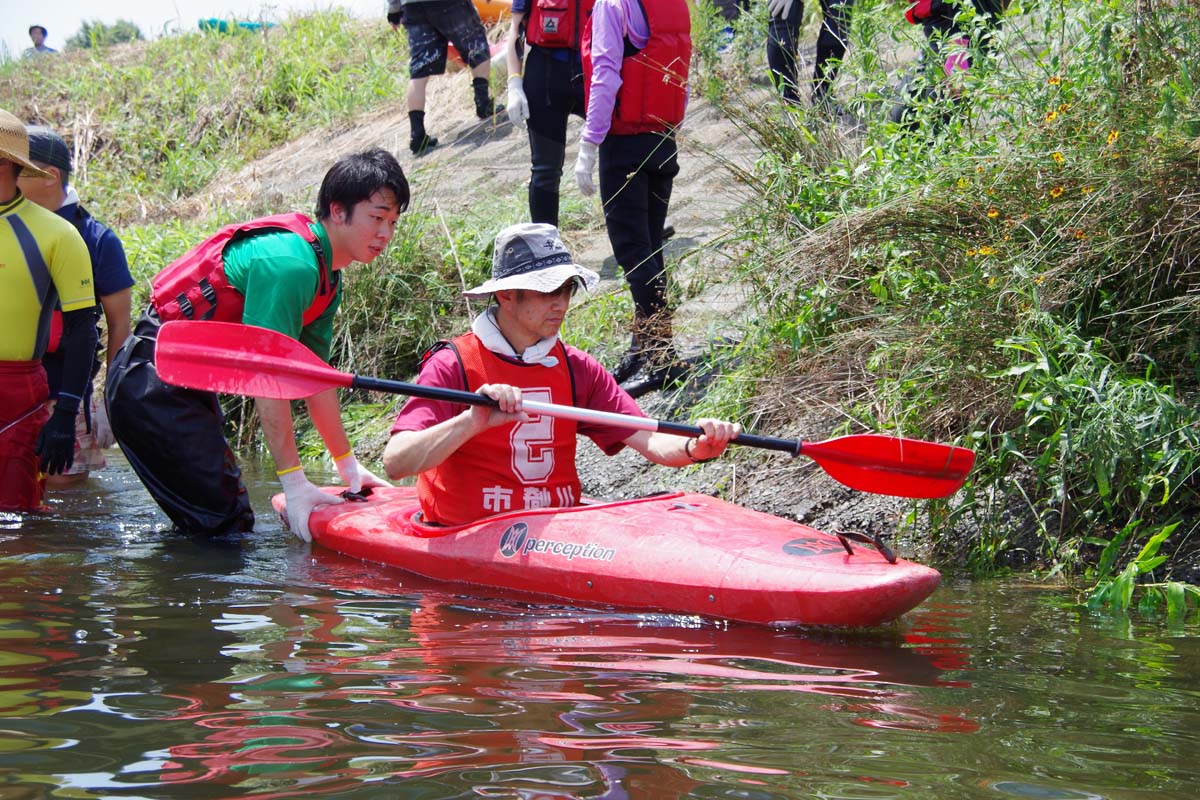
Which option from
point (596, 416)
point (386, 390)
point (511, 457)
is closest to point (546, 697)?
point (596, 416)

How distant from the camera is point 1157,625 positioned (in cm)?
345

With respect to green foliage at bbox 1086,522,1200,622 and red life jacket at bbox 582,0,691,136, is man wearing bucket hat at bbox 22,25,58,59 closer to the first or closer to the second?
red life jacket at bbox 582,0,691,136

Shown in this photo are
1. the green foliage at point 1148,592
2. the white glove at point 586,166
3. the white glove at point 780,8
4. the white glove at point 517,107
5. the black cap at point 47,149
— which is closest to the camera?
the green foliage at point 1148,592

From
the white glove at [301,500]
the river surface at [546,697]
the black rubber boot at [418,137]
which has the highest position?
the black rubber boot at [418,137]

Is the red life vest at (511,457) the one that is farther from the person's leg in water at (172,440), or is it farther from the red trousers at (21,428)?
the red trousers at (21,428)

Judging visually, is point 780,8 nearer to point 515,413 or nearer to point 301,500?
point 301,500

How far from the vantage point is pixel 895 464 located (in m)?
3.97

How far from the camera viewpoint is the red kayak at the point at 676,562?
338 cm

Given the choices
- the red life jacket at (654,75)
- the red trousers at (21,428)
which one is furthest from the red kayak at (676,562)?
the red life jacket at (654,75)

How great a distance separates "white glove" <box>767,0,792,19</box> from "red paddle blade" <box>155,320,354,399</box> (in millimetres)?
3950

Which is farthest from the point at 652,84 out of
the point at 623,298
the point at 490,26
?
the point at 490,26

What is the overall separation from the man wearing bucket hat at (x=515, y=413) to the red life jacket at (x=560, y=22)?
2.17 meters

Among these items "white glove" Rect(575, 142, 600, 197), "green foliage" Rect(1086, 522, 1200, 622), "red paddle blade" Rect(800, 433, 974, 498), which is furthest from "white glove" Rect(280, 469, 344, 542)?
"green foliage" Rect(1086, 522, 1200, 622)

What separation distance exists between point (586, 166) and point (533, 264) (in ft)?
6.74
